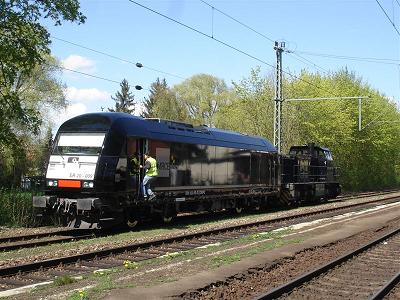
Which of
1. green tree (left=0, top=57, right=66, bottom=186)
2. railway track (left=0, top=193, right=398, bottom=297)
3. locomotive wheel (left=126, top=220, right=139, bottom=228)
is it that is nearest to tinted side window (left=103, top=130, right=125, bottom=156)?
locomotive wheel (left=126, top=220, right=139, bottom=228)

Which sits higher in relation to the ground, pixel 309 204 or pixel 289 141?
pixel 289 141

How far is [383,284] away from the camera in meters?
8.34

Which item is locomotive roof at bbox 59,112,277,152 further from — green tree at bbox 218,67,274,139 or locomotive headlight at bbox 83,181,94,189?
green tree at bbox 218,67,274,139

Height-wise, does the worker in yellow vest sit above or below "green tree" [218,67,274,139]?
below

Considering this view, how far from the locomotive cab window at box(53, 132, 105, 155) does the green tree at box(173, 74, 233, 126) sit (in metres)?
49.8

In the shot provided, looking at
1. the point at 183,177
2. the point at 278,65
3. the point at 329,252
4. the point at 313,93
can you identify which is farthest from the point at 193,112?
the point at 329,252

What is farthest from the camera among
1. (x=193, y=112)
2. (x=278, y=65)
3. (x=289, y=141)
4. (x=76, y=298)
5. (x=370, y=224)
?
(x=193, y=112)

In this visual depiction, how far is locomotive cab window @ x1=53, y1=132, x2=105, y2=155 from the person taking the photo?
14400 millimetres

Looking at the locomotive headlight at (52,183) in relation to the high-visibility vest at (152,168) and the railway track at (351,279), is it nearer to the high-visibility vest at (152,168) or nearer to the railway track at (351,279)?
the high-visibility vest at (152,168)

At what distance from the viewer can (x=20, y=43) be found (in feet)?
53.7

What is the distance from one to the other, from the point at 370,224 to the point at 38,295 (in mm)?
13733

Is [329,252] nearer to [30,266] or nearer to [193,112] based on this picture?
[30,266]

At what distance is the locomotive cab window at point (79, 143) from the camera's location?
47.2 feet

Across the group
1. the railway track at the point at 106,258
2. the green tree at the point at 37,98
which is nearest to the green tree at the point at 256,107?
the green tree at the point at 37,98
